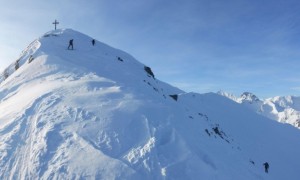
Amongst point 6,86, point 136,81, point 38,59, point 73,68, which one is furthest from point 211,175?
point 38,59

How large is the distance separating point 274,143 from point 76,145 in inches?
2056

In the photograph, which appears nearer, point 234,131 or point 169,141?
point 169,141

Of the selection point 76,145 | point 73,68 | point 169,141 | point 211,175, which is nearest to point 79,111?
point 76,145

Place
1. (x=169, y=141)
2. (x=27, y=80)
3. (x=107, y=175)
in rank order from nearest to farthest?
(x=107, y=175) → (x=169, y=141) → (x=27, y=80)

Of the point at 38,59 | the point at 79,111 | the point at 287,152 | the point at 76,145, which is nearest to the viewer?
the point at 76,145

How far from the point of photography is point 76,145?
19.8m

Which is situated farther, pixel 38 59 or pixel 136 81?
pixel 38 59

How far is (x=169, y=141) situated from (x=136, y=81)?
538 inches

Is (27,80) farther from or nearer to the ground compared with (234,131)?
farther from the ground

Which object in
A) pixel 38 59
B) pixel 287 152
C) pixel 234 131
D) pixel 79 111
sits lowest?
pixel 287 152

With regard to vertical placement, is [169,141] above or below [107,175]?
above

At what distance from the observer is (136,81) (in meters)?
34.2

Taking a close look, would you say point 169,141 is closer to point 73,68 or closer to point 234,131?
point 73,68

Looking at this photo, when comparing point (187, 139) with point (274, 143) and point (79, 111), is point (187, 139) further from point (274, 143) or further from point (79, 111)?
point (274, 143)
